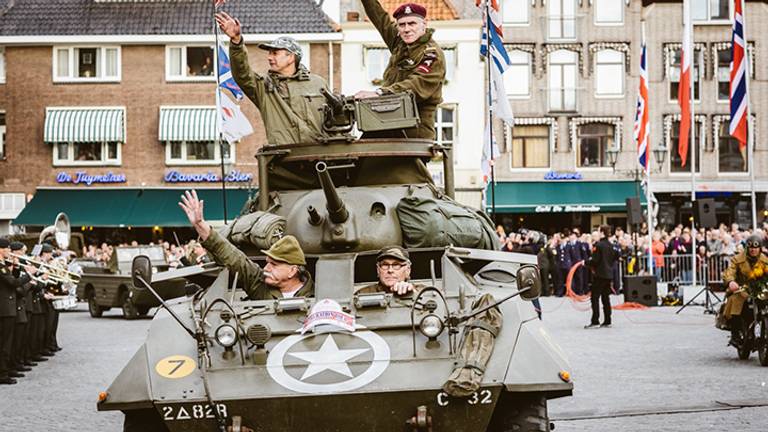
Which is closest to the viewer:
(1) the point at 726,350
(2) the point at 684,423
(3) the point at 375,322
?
(3) the point at 375,322

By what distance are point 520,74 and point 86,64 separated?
1610 centimetres

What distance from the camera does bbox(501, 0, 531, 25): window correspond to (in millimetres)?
48125

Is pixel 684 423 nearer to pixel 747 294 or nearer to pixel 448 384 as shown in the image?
pixel 448 384

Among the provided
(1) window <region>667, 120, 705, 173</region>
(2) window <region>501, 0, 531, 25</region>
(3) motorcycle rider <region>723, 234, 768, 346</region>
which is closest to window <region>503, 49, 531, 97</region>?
(2) window <region>501, 0, 531, 25</region>

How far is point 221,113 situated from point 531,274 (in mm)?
19218

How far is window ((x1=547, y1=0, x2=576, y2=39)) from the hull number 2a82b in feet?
138

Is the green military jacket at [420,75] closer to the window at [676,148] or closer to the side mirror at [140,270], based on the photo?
the side mirror at [140,270]

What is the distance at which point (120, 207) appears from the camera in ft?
149

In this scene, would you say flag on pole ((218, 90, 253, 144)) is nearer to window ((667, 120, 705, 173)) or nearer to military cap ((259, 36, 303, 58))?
military cap ((259, 36, 303, 58))

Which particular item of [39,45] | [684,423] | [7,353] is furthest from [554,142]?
[684,423]

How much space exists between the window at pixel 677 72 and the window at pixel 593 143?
2694mm

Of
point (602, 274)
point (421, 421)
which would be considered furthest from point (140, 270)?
point (602, 274)

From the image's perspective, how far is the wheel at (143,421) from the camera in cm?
780

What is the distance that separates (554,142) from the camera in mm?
48344
